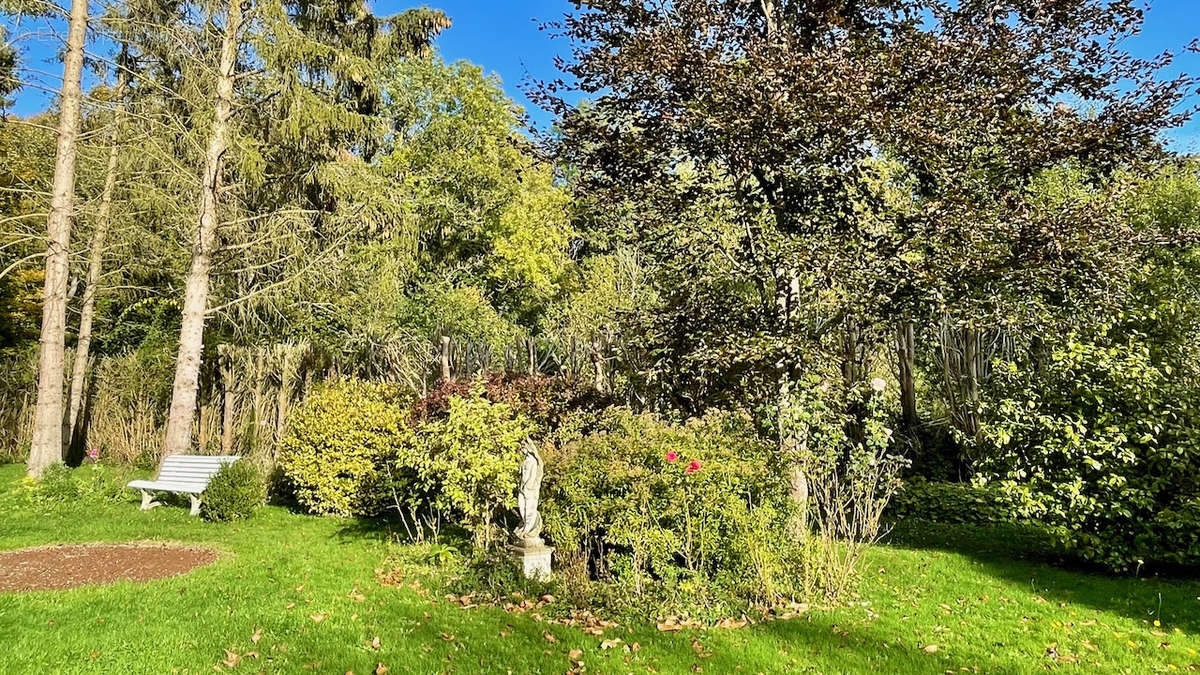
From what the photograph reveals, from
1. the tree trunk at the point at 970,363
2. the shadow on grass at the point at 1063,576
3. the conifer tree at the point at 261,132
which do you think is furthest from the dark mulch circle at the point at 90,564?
the tree trunk at the point at 970,363

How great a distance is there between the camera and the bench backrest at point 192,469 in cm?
862

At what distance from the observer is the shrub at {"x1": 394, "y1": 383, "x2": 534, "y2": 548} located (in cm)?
601

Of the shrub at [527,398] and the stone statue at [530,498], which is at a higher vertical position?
the shrub at [527,398]

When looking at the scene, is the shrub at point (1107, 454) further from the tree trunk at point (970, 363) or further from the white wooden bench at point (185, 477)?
the white wooden bench at point (185, 477)

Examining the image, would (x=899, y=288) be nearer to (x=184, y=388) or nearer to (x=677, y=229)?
(x=677, y=229)

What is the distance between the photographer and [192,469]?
892cm

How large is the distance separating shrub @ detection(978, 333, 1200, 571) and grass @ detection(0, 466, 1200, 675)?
15.1 inches

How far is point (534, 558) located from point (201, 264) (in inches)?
313

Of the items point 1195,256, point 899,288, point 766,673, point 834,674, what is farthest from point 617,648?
point 1195,256

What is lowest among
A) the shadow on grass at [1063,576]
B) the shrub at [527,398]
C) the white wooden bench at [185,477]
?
the shadow on grass at [1063,576]

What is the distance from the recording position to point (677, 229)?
657cm

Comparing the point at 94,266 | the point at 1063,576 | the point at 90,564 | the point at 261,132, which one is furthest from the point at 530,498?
the point at 94,266

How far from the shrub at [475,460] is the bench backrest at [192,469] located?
3.69 metres

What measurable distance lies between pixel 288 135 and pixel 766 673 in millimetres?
10277
